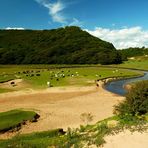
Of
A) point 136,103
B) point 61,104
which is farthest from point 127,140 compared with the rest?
point 61,104

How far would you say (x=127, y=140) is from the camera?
17656mm

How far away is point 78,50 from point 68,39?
1746 centimetres

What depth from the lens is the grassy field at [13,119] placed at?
96.4ft

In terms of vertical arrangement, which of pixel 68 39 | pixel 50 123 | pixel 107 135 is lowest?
pixel 50 123

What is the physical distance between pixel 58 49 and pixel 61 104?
109855 millimetres

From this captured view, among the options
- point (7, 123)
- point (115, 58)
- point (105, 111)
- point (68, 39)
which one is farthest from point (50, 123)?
point (68, 39)

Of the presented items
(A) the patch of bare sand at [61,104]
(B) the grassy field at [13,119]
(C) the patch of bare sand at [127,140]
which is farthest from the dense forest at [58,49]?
(C) the patch of bare sand at [127,140]

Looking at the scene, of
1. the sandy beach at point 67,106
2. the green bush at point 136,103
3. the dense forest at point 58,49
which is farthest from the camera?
the dense forest at point 58,49

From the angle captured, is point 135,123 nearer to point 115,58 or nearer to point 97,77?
point 97,77

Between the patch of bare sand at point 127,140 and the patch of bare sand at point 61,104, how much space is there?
12.2 meters

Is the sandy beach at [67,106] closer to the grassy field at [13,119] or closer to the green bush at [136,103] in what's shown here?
the grassy field at [13,119]

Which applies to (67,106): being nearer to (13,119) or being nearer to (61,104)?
(61,104)

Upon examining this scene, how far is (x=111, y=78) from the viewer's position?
76.0 metres

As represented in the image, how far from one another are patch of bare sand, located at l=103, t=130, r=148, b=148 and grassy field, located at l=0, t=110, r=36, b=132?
1389cm
